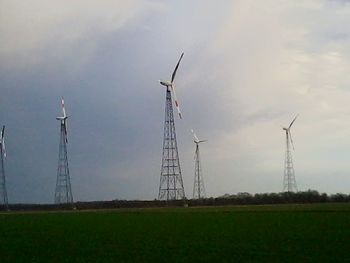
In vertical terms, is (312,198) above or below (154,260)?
above

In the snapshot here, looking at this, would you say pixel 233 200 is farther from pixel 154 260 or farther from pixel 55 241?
pixel 154 260

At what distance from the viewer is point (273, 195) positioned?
6718 inches

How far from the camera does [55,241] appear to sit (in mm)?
43656

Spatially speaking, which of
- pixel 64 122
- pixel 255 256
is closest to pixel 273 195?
pixel 64 122

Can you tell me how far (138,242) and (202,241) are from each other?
420cm

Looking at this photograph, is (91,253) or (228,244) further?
(228,244)

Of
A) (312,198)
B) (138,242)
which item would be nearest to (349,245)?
(138,242)

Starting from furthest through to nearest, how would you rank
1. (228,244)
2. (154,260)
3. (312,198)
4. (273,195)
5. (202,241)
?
(273,195) → (312,198) → (202,241) → (228,244) → (154,260)

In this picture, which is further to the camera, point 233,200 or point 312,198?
point 233,200

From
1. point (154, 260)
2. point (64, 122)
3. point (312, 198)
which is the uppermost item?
point (64, 122)

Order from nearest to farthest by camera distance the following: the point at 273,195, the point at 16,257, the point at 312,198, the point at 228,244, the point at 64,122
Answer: the point at 16,257, the point at 228,244, the point at 64,122, the point at 312,198, the point at 273,195

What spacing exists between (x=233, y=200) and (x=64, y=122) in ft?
209

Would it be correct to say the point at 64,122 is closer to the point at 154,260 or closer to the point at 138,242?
the point at 138,242

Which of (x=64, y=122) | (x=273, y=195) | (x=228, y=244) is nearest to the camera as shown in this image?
(x=228, y=244)
